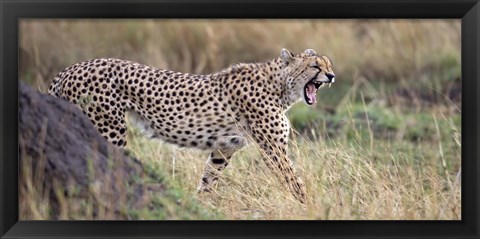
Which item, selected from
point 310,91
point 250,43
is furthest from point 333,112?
point 310,91

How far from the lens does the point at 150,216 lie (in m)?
7.88

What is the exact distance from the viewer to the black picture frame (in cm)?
784

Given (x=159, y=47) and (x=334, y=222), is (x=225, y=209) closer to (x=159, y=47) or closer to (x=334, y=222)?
(x=334, y=222)

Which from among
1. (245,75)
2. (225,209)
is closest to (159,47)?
(245,75)

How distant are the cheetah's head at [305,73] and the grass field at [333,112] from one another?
37 cm

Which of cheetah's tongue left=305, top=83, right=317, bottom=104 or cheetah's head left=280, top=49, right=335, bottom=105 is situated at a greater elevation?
cheetah's head left=280, top=49, right=335, bottom=105

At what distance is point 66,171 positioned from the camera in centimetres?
785

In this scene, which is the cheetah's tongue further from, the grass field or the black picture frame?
the black picture frame

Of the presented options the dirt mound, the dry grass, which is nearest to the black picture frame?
the dirt mound

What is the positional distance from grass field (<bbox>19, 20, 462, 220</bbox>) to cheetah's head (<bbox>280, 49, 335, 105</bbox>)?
1.20 feet
